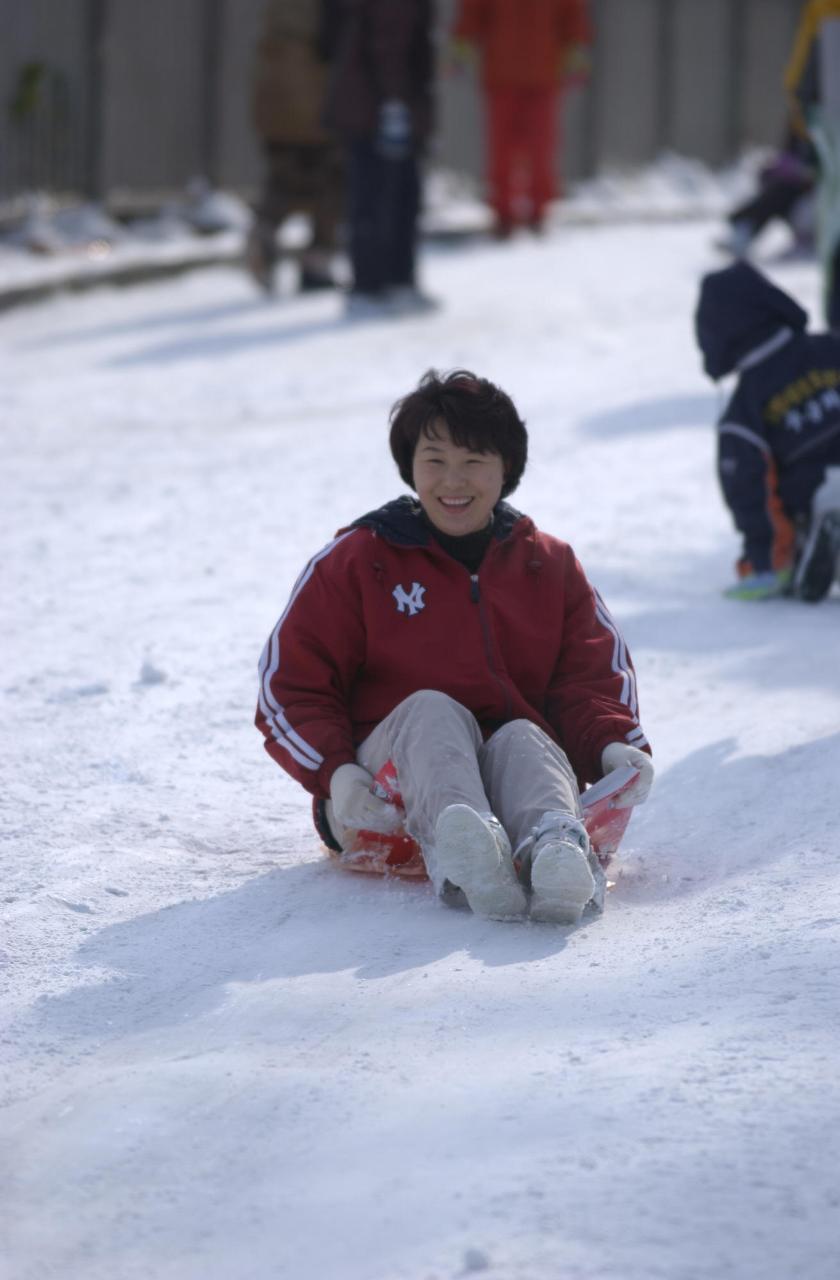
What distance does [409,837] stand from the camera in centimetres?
339

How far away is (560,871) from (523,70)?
37.8 feet

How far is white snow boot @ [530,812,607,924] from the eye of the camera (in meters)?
3.04

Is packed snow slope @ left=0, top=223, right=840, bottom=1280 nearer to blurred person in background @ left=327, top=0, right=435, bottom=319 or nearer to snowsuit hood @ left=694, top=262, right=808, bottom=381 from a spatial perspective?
snowsuit hood @ left=694, top=262, right=808, bottom=381

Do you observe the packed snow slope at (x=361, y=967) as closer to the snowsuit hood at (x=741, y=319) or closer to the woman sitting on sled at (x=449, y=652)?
the woman sitting on sled at (x=449, y=652)

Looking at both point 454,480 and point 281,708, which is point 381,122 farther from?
point 281,708

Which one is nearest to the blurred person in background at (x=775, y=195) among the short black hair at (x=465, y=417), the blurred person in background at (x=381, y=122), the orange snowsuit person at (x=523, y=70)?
the orange snowsuit person at (x=523, y=70)

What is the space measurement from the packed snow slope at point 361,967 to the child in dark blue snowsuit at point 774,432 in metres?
0.15

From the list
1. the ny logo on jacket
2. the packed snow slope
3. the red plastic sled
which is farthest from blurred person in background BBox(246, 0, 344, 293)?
the red plastic sled

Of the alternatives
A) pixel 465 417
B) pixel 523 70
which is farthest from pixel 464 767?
pixel 523 70

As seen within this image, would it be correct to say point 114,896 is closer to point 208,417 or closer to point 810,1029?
point 810,1029

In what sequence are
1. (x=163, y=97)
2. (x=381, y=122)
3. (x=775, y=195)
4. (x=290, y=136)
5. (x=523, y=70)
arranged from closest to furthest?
(x=381, y=122), (x=290, y=136), (x=775, y=195), (x=523, y=70), (x=163, y=97)

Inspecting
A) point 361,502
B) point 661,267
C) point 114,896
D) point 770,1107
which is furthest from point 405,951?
point 661,267

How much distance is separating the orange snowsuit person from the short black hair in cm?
1084

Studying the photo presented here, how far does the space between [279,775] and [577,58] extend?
423 inches
